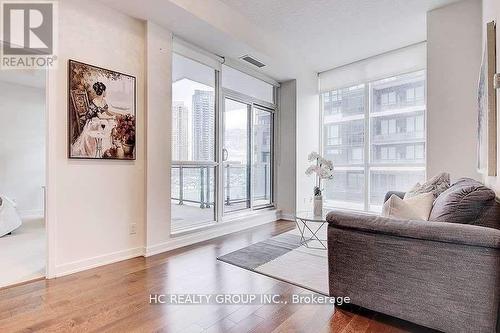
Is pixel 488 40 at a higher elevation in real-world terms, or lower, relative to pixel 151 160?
higher

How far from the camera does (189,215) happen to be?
3984 mm

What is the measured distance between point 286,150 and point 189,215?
2.34 metres

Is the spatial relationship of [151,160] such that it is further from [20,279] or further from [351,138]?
[351,138]

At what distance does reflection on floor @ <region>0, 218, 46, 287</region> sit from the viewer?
2.49 metres

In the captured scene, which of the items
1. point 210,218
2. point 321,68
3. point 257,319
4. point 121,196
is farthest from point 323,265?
point 321,68

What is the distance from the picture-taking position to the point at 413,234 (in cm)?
161

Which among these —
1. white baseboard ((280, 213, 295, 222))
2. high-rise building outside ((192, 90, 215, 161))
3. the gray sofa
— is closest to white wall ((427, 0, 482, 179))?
the gray sofa

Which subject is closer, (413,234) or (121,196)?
(413,234)

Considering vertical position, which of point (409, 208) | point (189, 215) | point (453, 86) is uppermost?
point (453, 86)

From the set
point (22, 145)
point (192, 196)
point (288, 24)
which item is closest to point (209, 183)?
point (192, 196)

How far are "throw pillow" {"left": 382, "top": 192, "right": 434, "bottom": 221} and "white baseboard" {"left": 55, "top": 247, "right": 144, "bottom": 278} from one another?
2.60m

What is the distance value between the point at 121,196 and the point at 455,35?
169 inches

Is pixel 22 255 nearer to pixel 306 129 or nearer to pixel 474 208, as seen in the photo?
pixel 474 208

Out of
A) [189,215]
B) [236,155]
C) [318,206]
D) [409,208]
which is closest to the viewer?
[409,208]
